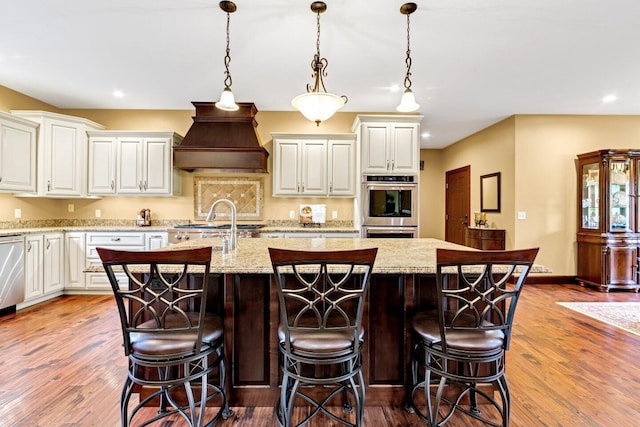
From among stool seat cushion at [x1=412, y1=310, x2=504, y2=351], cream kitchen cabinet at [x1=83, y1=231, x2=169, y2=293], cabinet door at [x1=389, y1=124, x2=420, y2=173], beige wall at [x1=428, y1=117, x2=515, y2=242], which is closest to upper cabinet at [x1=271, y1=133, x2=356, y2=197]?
cabinet door at [x1=389, y1=124, x2=420, y2=173]

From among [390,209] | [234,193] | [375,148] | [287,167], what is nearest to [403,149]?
[375,148]

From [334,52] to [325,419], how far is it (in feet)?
10.0

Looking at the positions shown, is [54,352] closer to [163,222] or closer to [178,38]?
[163,222]

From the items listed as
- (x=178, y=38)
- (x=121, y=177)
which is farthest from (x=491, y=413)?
(x=121, y=177)

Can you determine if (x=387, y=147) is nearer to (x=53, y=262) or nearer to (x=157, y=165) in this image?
(x=157, y=165)

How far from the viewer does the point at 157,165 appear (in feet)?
14.5

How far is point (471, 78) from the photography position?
3660 millimetres

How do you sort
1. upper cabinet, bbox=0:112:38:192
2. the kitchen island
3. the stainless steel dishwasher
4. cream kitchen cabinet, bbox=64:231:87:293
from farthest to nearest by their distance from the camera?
1. cream kitchen cabinet, bbox=64:231:87:293
2. upper cabinet, bbox=0:112:38:192
3. the stainless steel dishwasher
4. the kitchen island

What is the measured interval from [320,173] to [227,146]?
132 centimetres

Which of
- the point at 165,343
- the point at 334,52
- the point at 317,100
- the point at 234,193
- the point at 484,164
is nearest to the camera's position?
the point at 165,343

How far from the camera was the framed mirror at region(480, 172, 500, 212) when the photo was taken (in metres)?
5.36

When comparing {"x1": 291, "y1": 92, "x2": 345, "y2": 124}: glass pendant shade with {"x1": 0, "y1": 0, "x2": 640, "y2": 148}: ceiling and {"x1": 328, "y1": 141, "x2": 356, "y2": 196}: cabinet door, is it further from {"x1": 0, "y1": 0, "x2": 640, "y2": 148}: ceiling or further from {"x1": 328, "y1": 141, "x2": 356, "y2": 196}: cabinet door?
{"x1": 328, "y1": 141, "x2": 356, "y2": 196}: cabinet door

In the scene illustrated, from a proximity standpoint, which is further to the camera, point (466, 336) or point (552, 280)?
point (552, 280)

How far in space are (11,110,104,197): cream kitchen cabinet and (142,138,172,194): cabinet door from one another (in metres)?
0.81
